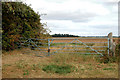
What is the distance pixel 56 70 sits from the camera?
7.90m

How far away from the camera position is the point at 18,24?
14.7 meters

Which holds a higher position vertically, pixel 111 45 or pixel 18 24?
pixel 18 24

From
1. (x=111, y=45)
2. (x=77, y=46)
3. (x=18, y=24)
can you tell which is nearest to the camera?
(x=111, y=45)

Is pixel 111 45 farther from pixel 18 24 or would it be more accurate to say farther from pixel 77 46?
pixel 18 24

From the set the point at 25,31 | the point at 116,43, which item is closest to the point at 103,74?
the point at 116,43

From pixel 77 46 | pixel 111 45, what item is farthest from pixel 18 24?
pixel 111 45

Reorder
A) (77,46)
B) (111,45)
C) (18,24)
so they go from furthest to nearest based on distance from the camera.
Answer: (18,24) → (77,46) → (111,45)

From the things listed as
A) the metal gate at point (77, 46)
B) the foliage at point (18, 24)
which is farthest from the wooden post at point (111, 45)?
the foliage at point (18, 24)

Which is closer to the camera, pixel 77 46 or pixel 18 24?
pixel 77 46

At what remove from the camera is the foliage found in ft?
44.2

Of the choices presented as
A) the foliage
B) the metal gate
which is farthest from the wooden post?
the foliage

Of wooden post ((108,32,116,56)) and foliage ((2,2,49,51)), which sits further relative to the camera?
foliage ((2,2,49,51))

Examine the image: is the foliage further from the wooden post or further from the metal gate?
the wooden post

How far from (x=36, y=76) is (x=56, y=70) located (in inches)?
43.7
